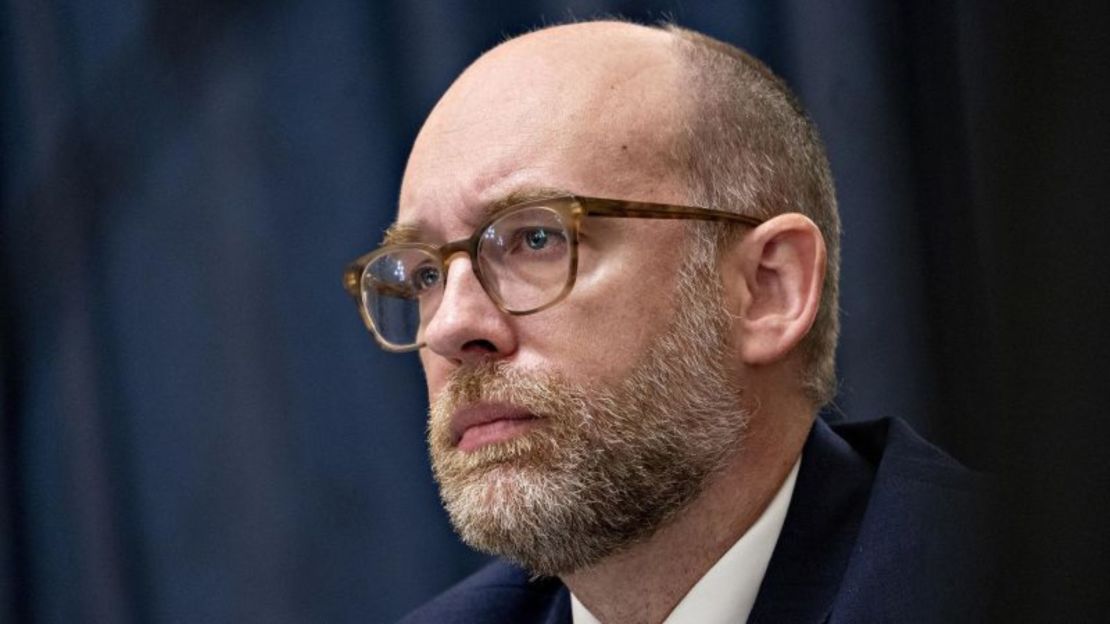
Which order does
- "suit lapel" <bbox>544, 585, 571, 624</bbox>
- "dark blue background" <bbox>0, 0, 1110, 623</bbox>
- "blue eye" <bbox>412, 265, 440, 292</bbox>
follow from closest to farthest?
"blue eye" <bbox>412, 265, 440, 292</bbox>
"suit lapel" <bbox>544, 585, 571, 624</bbox>
"dark blue background" <bbox>0, 0, 1110, 623</bbox>

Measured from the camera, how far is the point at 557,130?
1.40 metres

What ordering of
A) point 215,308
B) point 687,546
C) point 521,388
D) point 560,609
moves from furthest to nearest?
point 215,308 → point 560,609 → point 687,546 → point 521,388

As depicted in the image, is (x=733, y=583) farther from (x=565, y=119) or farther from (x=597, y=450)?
(x=565, y=119)

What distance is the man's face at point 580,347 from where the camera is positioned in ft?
4.43

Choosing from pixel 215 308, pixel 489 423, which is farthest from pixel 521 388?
pixel 215 308

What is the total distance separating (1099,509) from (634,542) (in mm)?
1193

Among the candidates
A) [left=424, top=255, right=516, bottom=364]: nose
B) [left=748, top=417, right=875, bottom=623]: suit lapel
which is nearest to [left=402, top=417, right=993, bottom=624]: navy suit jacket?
[left=748, top=417, right=875, bottom=623]: suit lapel

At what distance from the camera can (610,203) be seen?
137cm

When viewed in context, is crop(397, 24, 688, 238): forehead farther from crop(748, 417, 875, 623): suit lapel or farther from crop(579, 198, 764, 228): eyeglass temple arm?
crop(748, 417, 875, 623): suit lapel

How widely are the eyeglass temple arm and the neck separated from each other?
25cm

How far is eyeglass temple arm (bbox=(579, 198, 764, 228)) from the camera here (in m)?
1.36

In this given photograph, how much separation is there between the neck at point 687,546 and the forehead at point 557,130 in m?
0.35

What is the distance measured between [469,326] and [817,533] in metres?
0.49

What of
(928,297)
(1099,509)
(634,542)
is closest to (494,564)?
(634,542)
